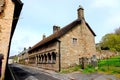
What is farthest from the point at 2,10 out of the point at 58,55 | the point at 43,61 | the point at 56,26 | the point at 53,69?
the point at 56,26

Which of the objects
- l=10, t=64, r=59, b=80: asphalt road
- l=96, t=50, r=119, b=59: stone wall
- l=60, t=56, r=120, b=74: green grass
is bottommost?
l=10, t=64, r=59, b=80: asphalt road

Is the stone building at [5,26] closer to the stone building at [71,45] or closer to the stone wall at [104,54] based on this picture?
the stone building at [71,45]

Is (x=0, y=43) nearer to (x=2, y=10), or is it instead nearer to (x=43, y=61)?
(x=2, y=10)

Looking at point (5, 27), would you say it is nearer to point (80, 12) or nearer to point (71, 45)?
point (71, 45)

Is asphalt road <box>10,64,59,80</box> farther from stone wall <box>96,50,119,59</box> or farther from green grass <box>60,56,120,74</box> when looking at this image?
stone wall <box>96,50,119,59</box>

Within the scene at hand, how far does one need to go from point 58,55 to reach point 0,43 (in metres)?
14.6

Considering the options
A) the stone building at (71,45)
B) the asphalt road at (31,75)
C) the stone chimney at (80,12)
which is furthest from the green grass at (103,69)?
the stone chimney at (80,12)

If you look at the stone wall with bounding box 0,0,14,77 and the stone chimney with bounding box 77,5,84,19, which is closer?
the stone wall with bounding box 0,0,14,77

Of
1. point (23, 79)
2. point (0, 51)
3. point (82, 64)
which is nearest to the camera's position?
point (0, 51)

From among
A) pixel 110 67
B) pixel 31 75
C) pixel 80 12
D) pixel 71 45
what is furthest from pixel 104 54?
pixel 31 75

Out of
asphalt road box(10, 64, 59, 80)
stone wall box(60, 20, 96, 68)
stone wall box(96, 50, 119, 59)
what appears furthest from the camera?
stone wall box(96, 50, 119, 59)

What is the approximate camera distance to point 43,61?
3378 centimetres

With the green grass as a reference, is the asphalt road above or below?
below

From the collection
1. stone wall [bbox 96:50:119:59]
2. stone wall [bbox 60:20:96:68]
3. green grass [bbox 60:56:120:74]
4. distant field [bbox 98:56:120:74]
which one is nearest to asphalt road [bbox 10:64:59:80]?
green grass [bbox 60:56:120:74]
